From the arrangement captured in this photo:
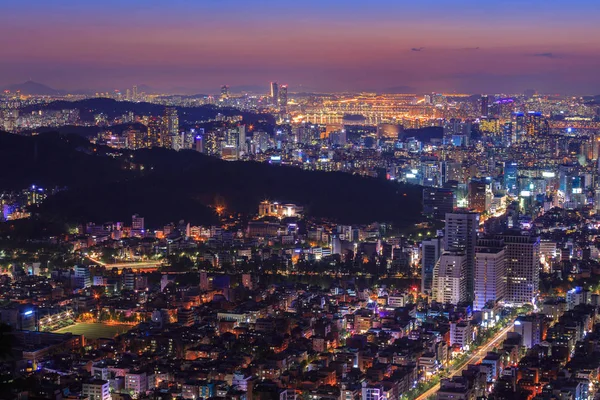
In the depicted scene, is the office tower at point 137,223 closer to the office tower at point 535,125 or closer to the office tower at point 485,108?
the office tower at point 535,125

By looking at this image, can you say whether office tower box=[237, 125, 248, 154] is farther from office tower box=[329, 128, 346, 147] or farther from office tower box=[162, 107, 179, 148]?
office tower box=[329, 128, 346, 147]

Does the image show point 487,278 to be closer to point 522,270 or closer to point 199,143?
point 522,270

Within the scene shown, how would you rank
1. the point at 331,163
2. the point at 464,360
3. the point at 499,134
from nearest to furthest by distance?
1. the point at 464,360
2. the point at 331,163
3. the point at 499,134

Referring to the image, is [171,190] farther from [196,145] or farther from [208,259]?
[196,145]

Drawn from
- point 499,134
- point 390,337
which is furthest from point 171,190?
point 499,134

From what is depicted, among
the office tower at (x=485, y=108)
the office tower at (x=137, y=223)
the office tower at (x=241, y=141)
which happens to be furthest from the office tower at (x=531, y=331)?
the office tower at (x=485, y=108)

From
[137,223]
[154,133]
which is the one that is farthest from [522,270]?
[154,133]
